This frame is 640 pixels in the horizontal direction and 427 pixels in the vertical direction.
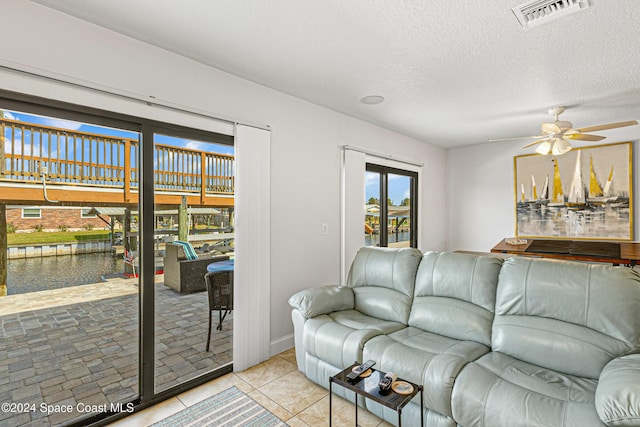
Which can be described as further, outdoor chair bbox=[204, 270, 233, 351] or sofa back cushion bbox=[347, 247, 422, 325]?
outdoor chair bbox=[204, 270, 233, 351]

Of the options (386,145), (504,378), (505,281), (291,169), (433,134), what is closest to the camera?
(504,378)

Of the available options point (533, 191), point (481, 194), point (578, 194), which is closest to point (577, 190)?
point (578, 194)

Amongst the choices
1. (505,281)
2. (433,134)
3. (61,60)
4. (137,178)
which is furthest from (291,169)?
(433,134)

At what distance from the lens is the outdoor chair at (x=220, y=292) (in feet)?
9.25

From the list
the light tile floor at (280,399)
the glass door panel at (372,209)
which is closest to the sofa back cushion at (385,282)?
the light tile floor at (280,399)

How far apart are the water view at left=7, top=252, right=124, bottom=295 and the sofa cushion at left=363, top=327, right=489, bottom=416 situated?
6.29 feet

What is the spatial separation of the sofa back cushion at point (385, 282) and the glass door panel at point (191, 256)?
1.22 metres

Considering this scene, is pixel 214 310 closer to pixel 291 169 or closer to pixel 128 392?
pixel 128 392

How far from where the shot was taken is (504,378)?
1.75 metres

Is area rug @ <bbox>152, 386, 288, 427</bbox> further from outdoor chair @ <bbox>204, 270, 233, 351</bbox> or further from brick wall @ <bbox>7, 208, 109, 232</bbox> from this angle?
brick wall @ <bbox>7, 208, 109, 232</bbox>

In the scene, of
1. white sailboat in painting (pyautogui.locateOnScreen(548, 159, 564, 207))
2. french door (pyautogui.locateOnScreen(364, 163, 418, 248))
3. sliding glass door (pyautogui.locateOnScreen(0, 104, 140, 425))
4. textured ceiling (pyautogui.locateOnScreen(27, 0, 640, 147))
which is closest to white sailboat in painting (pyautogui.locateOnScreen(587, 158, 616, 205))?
white sailboat in painting (pyautogui.locateOnScreen(548, 159, 564, 207))

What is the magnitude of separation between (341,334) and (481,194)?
171 inches

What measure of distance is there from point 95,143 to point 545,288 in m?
3.15

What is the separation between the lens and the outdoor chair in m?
2.82
